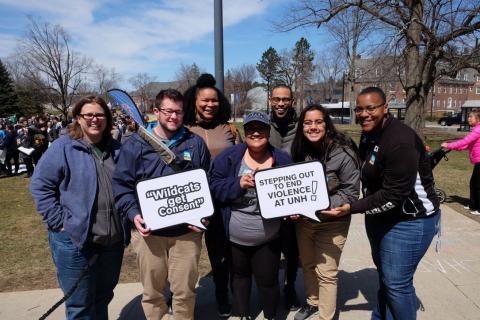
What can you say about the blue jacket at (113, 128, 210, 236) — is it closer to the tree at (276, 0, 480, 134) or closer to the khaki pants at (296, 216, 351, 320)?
the khaki pants at (296, 216, 351, 320)

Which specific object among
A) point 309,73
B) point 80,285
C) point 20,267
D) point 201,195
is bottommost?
point 20,267

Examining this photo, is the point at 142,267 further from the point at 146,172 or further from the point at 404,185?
the point at 404,185

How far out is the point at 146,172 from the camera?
2.68m

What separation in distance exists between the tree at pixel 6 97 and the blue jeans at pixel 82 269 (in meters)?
45.5

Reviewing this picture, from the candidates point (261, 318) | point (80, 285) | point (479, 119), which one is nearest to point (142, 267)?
point (80, 285)

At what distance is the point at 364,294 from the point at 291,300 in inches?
33.8

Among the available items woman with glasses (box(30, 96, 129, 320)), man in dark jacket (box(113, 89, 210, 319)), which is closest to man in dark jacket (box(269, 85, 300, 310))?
man in dark jacket (box(113, 89, 210, 319))

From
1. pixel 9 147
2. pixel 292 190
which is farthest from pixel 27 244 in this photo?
pixel 9 147

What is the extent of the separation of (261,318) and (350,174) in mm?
1661

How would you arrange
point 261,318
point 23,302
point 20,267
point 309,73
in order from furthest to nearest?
1. point 309,73
2. point 20,267
3. point 23,302
4. point 261,318

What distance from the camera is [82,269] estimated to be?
258 centimetres

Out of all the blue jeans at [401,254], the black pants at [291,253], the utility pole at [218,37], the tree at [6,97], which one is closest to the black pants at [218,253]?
the black pants at [291,253]

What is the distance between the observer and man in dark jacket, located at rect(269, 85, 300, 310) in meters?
3.52

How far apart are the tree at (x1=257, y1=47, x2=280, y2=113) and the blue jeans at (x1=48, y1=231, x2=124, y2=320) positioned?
231ft
